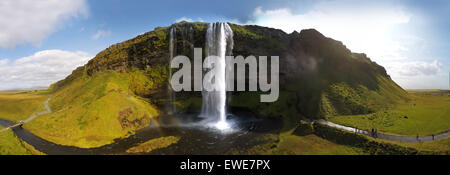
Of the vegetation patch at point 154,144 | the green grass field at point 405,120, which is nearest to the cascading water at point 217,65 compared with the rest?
the vegetation patch at point 154,144

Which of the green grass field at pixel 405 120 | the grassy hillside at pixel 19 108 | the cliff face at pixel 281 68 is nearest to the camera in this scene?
the green grass field at pixel 405 120

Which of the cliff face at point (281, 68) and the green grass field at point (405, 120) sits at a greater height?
the cliff face at point (281, 68)

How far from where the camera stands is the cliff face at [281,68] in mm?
39344

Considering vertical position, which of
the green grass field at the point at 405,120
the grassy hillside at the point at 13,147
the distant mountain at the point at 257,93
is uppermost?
the distant mountain at the point at 257,93

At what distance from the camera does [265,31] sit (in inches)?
1863

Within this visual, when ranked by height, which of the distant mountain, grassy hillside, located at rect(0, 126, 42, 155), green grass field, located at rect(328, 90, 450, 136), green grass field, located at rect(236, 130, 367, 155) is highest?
the distant mountain

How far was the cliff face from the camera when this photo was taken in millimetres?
39344

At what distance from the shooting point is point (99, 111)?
99.1 feet

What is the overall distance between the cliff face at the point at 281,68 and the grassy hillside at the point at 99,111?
147 cm

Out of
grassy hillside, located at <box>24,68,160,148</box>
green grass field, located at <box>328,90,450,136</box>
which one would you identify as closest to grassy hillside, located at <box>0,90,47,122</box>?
grassy hillside, located at <box>24,68,160,148</box>

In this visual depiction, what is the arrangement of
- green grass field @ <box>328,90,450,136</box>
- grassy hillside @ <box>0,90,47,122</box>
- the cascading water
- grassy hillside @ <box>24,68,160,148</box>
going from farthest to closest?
1. the cascading water
2. grassy hillside @ <box>0,90,47,122</box>
3. grassy hillside @ <box>24,68,160,148</box>
4. green grass field @ <box>328,90,450,136</box>

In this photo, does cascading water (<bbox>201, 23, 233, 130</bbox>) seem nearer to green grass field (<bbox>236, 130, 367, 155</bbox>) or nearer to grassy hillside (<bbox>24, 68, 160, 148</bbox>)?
grassy hillside (<bbox>24, 68, 160, 148</bbox>)

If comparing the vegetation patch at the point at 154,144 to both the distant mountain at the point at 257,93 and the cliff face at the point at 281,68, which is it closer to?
the distant mountain at the point at 257,93

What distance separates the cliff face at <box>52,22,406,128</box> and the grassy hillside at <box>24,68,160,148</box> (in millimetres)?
1465
